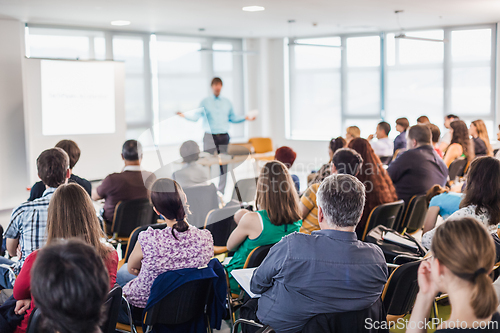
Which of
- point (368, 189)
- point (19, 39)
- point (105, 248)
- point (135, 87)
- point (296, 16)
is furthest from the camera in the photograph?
point (135, 87)

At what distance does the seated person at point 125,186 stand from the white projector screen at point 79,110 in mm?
3364

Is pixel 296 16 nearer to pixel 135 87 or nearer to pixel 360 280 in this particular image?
pixel 135 87

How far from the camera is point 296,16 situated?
26.0 ft

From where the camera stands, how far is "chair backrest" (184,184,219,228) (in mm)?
3936

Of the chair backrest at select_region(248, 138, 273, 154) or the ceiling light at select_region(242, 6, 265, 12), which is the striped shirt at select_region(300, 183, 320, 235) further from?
the chair backrest at select_region(248, 138, 273, 154)

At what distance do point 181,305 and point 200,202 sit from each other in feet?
5.47

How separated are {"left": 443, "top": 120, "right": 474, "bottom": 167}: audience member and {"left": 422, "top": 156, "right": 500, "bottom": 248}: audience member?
3658 millimetres

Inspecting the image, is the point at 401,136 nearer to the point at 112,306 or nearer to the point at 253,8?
the point at 253,8

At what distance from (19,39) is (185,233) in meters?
6.22

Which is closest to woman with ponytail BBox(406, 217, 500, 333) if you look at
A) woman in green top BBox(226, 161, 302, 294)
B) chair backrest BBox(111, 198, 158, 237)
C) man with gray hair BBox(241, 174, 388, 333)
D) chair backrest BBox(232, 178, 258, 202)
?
man with gray hair BBox(241, 174, 388, 333)

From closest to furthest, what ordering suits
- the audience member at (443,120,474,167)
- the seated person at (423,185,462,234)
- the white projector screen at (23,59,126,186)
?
the seated person at (423,185,462,234) → the audience member at (443,120,474,167) → the white projector screen at (23,59,126,186)

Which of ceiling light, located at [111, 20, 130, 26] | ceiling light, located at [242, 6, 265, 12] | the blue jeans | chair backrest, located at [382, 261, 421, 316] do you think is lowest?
the blue jeans

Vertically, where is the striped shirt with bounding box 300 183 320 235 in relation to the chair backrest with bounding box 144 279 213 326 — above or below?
above

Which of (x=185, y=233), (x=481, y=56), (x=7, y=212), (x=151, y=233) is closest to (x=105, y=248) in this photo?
(x=151, y=233)
